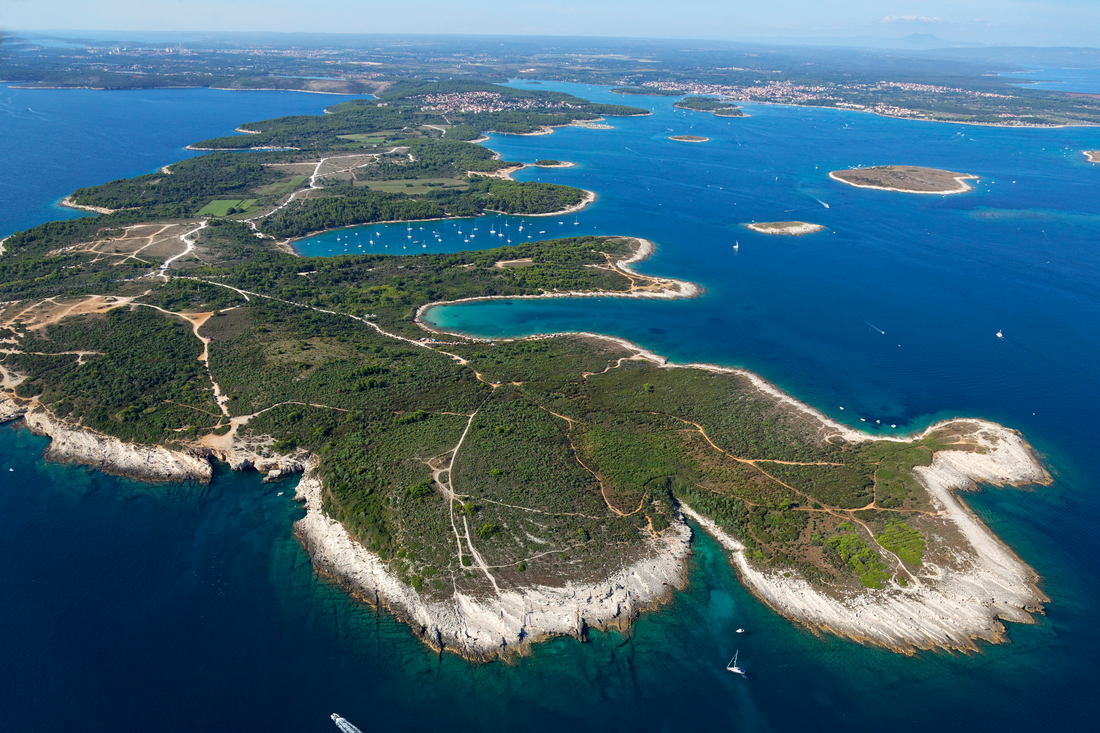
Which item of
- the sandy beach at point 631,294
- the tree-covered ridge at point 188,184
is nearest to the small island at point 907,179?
the sandy beach at point 631,294

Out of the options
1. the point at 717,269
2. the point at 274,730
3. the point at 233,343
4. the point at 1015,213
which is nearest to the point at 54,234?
the point at 233,343

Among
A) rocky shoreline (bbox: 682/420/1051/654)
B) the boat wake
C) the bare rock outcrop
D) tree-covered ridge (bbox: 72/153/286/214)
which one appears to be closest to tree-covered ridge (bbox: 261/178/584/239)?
tree-covered ridge (bbox: 72/153/286/214)

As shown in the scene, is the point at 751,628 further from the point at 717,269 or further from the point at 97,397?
the point at 717,269

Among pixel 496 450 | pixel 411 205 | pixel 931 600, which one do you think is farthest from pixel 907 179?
pixel 496 450

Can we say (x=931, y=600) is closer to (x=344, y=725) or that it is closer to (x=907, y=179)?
Answer: (x=344, y=725)

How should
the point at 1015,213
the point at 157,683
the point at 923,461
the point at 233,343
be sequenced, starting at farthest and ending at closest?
the point at 1015,213 → the point at 233,343 → the point at 923,461 → the point at 157,683
